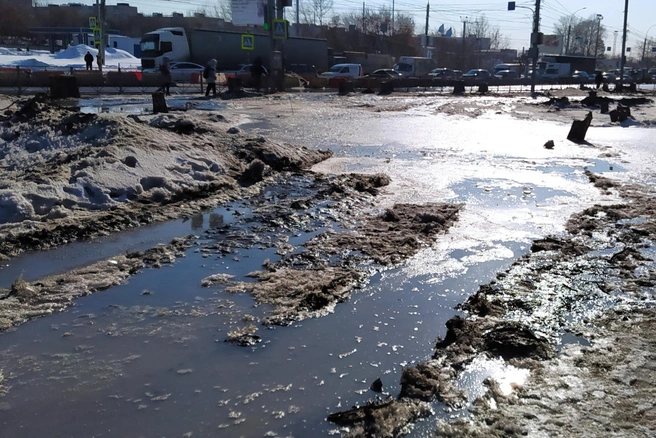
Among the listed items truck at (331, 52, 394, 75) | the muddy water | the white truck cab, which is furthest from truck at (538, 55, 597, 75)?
the muddy water

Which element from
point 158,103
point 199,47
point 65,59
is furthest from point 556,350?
point 65,59

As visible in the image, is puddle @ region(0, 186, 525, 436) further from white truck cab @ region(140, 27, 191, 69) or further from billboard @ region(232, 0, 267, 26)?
billboard @ region(232, 0, 267, 26)

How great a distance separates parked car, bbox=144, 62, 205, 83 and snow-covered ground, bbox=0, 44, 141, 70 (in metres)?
5.31

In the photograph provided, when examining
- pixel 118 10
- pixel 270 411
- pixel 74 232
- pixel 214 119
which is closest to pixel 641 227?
pixel 270 411

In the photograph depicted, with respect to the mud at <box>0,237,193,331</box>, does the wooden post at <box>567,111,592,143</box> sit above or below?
above

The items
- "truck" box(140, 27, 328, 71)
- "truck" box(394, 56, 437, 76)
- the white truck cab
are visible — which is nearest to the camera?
the white truck cab

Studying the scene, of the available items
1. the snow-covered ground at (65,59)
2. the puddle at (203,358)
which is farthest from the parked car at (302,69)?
the puddle at (203,358)

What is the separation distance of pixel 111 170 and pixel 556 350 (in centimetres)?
608

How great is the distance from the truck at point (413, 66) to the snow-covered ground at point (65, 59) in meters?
25.1

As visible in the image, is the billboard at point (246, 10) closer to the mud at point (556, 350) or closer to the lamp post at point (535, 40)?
the lamp post at point (535, 40)

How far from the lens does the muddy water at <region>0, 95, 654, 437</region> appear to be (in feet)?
11.0

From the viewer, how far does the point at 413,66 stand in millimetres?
60812

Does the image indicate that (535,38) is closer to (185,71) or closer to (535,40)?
(535,40)

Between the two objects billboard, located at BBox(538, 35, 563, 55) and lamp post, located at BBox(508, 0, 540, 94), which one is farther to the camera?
billboard, located at BBox(538, 35, 563, 55)
